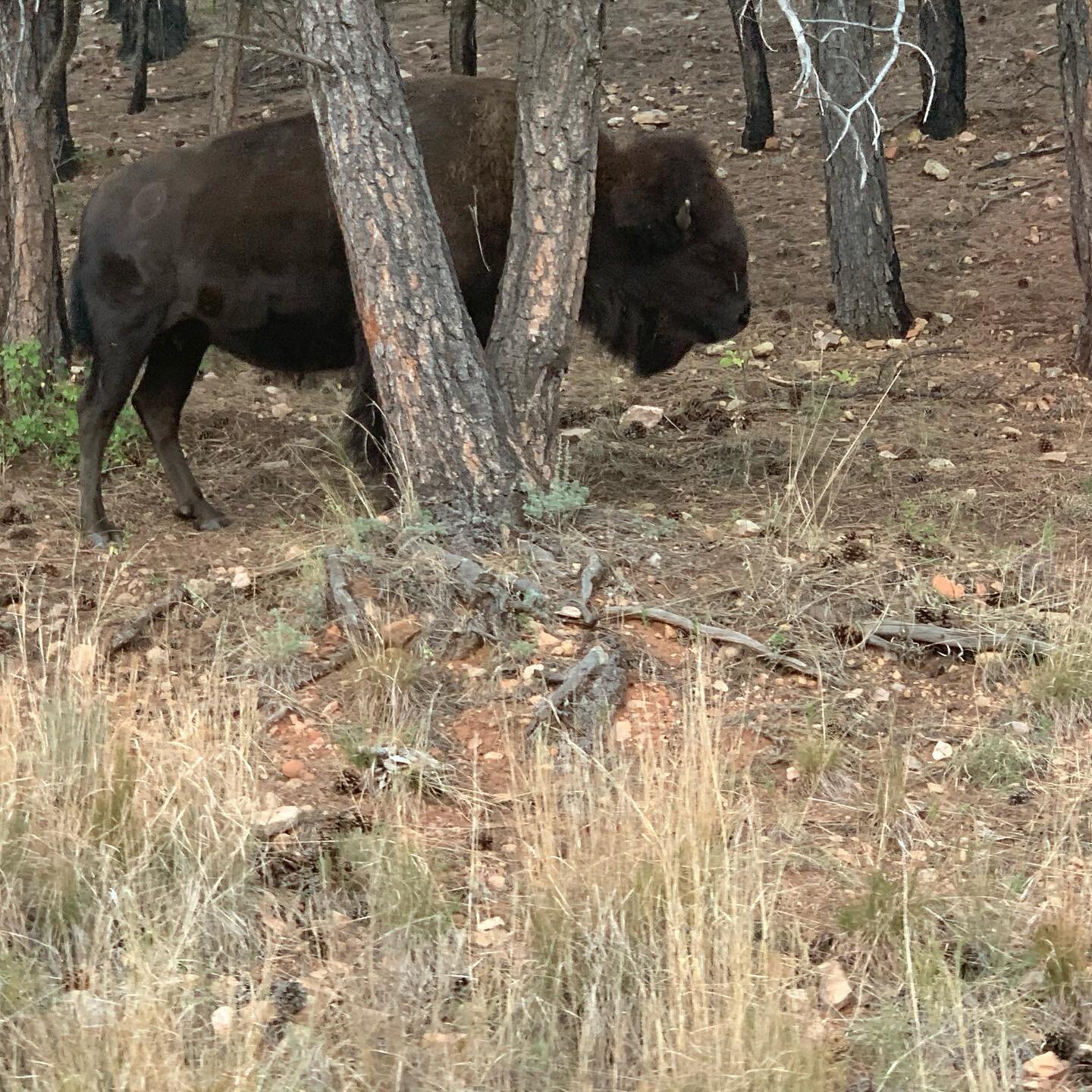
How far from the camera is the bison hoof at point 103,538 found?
19.9 ft

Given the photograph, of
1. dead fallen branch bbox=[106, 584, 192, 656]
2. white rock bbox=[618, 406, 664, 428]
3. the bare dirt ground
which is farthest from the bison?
white rock bbox=[618, 406, 664, 428]

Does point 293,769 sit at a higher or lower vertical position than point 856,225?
lower

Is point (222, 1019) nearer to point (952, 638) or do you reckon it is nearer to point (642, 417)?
point (952, 638)

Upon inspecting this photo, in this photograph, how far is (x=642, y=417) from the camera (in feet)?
26.5

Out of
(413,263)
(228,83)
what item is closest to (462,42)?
(228,83)

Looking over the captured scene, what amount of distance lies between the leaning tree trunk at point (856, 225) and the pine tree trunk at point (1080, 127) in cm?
161

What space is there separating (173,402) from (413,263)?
2.05m

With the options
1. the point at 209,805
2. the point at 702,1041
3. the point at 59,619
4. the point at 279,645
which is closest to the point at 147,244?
the point at 59,619

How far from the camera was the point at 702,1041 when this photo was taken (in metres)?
2.85

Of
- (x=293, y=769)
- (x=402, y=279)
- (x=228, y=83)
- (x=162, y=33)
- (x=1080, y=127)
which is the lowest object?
(x=293, y=769)

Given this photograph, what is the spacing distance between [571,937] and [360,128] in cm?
327

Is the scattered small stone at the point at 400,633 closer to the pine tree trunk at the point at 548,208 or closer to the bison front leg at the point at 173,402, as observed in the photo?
the pine tree trunk at the point at 548,208

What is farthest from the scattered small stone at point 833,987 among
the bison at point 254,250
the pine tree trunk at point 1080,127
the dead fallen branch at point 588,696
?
the pine tree trunk at point 1080,127

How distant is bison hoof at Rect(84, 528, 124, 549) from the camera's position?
6.05 m
